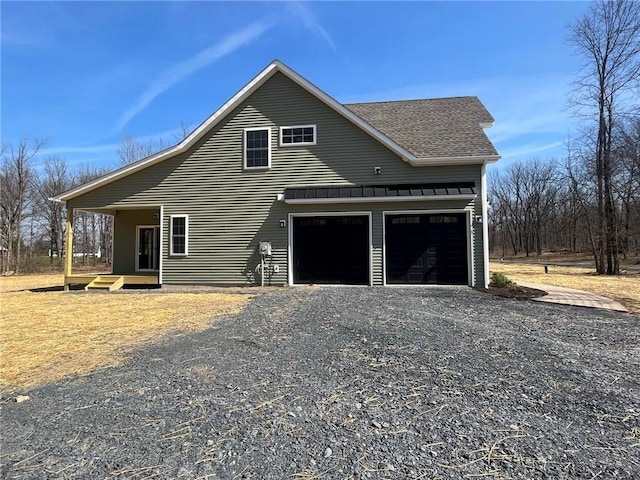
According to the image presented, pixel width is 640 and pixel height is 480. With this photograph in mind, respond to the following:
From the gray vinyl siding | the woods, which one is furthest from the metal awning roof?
the woods

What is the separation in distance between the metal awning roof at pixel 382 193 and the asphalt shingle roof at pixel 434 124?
1.05 meters

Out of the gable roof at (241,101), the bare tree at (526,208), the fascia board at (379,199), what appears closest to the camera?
the fascia board at (379,199)

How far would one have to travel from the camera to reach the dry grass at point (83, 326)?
473 cm

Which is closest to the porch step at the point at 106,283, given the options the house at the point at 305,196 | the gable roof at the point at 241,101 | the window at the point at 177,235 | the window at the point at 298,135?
the house at the point at 305,196

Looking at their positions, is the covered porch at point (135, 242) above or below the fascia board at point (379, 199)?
below

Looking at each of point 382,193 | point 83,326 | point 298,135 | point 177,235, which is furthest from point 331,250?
point 83,326

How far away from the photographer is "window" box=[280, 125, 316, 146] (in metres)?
13.2

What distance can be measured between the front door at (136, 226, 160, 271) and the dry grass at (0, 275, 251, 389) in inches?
169

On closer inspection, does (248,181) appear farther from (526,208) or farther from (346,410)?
(526,208)

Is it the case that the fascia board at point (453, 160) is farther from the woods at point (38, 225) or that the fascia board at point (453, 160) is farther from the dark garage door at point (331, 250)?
the woods at point (38, 225)

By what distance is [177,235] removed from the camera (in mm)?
13734

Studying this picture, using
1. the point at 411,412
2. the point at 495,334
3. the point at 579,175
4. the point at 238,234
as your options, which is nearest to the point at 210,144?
the point at 238,234

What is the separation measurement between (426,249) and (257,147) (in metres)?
6.88

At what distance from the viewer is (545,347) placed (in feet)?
16.9
